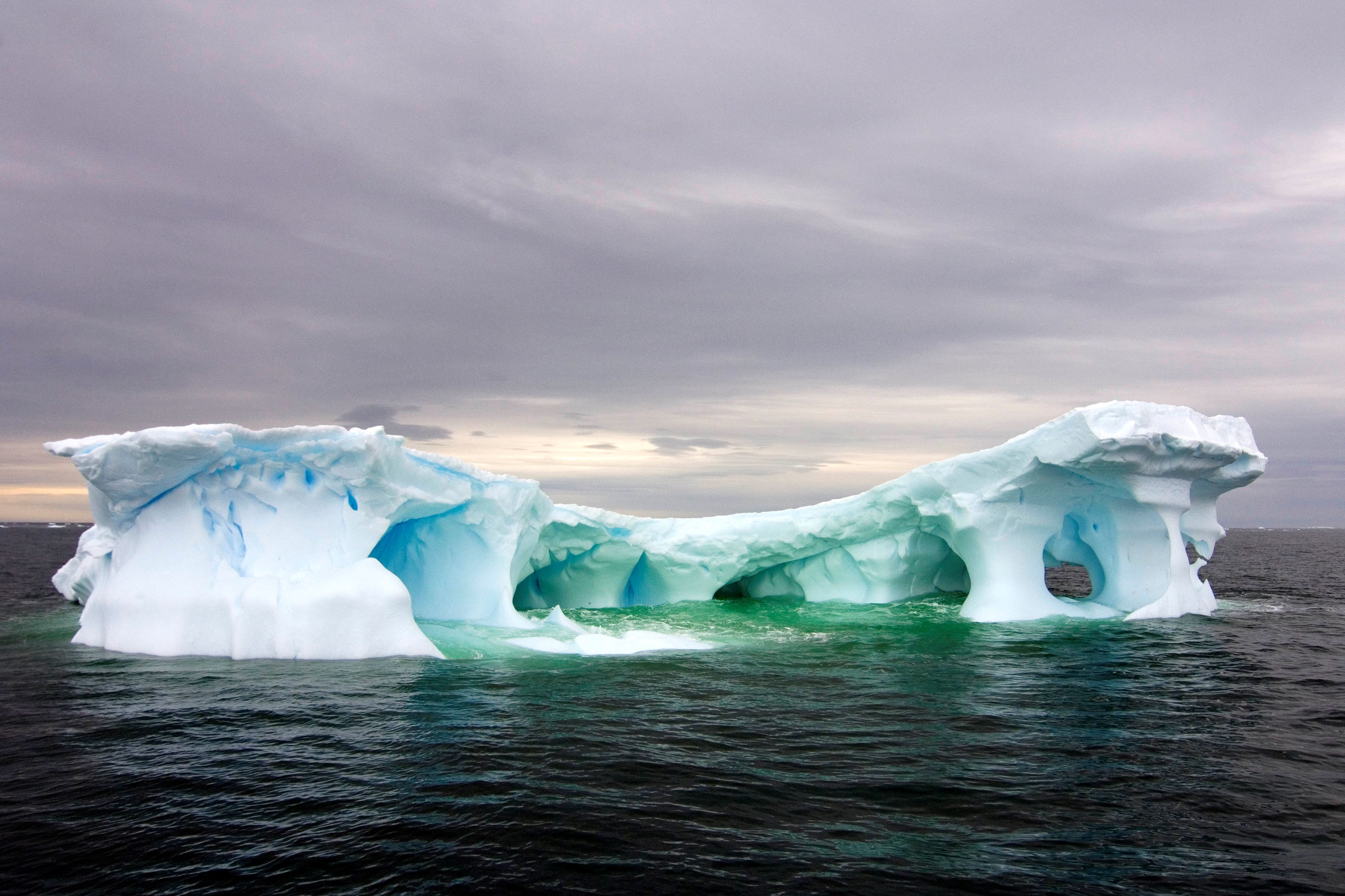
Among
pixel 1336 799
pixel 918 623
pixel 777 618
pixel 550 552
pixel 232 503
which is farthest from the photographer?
pixel 550 552

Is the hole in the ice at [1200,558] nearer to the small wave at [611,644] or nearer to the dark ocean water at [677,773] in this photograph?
the dark ocean water at [677,773]

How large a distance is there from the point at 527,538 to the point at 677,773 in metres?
11.6

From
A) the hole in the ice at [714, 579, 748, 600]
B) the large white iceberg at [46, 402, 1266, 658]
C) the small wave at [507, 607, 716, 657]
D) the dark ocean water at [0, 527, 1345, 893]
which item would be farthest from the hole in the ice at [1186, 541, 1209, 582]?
the hole in the ice at [714, 579, 748, 600]

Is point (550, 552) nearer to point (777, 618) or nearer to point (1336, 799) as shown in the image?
point (777, 618)

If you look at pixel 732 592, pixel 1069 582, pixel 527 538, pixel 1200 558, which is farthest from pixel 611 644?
pixel 1069 582

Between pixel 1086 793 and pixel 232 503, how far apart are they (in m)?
13.9

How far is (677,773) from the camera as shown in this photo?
8.49m

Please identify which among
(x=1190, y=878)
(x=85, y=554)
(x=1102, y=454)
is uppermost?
(x=1102, y=454)

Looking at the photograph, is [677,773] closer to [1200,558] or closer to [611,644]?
[611,644]

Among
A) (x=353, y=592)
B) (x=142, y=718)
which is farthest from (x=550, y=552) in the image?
(x=142, y=718)

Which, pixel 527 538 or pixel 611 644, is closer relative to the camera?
pixel 611 644

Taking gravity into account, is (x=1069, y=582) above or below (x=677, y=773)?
above

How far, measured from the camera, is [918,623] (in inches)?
751

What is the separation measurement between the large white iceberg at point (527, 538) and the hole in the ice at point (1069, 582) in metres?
2.42
